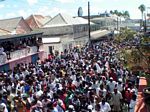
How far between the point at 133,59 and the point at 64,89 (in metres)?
7.85

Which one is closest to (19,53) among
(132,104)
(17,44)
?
(17,44)

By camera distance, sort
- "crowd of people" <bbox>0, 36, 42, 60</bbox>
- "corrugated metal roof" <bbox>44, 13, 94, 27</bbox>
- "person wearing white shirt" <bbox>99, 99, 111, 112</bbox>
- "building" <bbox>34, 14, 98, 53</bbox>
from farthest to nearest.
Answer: "corrugated metal roof" <bbox>44, 13, 94, 27</bbox> < "building" <bbox>34, 14, 98, 53</bbox> < "crowd of people" <bbox>0, 36, 42, 60</bbox> < "person wearing white shirt" <bbox>99, 99, 111, 112</bbox>

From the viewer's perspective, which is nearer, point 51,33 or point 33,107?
point 33,107

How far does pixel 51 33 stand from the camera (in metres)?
46.6

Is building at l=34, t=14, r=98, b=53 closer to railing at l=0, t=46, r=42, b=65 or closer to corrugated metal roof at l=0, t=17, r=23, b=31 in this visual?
corrugated metal roof at l=0, t=17, r=23, b=31

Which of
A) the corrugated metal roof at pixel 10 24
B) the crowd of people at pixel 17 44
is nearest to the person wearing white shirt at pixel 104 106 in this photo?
the crowd of people at pixel 17 44

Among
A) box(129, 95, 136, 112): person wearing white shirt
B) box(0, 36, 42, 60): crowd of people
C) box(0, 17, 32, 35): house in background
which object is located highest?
box(0, 17, 32, 35): house in background

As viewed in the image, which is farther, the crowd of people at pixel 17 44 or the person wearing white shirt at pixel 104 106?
the crowd of people at pixel 17 44

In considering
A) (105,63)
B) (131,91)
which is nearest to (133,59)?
(105,63)

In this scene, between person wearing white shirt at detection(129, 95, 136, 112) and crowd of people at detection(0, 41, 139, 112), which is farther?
person wearing white shirt at detection(129, 95, 136, 112)

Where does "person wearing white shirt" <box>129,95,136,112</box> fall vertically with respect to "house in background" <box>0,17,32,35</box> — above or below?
below

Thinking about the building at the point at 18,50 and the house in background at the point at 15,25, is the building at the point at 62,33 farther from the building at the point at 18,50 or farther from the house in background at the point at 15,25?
the building at the point at 18,50

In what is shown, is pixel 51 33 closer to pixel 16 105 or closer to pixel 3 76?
pixel 3 76

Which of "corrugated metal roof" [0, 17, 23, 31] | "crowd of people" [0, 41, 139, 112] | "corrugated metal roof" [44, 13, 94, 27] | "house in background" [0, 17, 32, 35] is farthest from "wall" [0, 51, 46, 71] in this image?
"corrugated metal roof" [0, 17, 23, 31]
